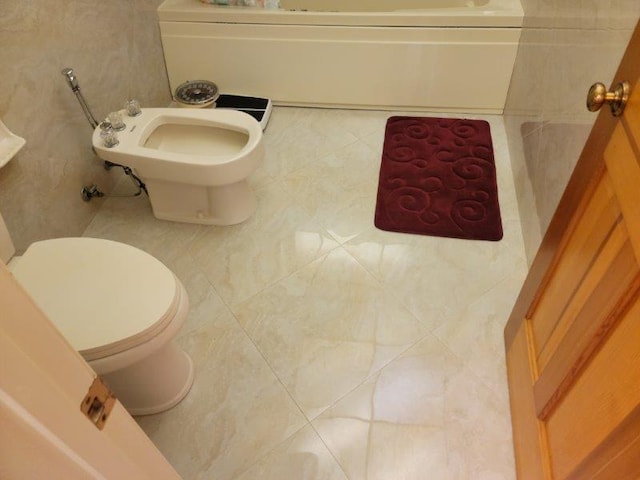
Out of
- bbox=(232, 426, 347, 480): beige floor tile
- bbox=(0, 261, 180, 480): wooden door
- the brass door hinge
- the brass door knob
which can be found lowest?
bbox=(232, 426, 347, 480): beige floor tile

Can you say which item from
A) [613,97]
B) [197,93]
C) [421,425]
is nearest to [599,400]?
[613,97]

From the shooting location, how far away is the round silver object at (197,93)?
229cm

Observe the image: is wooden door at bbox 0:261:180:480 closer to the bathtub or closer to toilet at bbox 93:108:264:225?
toilet at bbox 93:108:264:225

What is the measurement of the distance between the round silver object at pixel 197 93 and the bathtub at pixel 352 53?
10 cm

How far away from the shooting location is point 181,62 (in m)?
2.44

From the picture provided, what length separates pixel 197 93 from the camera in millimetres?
2336

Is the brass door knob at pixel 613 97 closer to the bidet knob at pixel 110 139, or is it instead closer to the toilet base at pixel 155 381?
the toilet base at pixel 155 381

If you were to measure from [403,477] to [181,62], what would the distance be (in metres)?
2.13

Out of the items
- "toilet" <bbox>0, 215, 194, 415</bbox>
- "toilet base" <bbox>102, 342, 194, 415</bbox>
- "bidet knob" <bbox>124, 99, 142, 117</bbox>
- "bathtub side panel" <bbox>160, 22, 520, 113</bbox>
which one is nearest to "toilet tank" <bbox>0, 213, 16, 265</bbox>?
"toilet" <bbox>0, 215, 194, 415</bbox>

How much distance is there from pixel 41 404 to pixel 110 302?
708mm

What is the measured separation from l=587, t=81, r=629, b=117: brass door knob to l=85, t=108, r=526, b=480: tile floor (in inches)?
35.4

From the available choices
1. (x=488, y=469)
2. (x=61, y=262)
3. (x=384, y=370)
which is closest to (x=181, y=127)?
(x=61, y=262)

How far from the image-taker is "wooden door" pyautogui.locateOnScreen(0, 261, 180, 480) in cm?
45

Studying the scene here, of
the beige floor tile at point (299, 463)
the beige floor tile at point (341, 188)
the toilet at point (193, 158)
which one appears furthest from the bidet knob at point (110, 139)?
the beige floor tile at point (299, 463)
